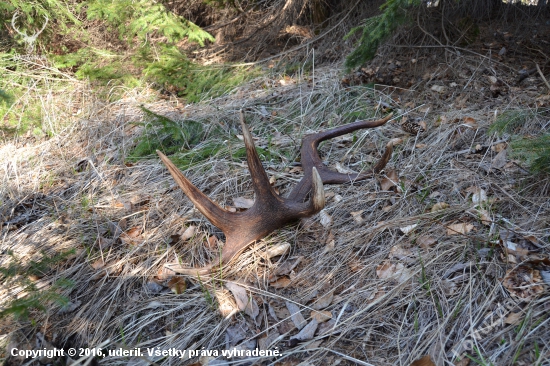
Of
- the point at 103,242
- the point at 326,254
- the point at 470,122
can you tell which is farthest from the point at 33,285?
the point at 470,122

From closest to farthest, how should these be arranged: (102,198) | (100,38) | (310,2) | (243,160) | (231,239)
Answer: (231,239) < (102,198) < (243,160) < (310,2) < (100,38)

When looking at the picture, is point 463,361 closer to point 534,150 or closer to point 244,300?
point 244,300

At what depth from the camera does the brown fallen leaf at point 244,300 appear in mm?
1873

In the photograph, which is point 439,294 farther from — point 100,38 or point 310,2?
point 100,38

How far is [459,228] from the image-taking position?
2008 mm

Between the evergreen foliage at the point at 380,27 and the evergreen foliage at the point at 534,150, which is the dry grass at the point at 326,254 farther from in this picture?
the evergreen foliage at the point at 380,27

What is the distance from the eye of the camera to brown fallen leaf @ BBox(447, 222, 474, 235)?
77.8 inches

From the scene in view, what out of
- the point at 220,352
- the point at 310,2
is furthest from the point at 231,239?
the point at 310,2

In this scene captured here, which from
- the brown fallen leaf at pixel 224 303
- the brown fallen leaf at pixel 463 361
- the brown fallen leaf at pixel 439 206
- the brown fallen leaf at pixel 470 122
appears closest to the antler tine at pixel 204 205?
the brown fallen leaf at pixel 224 303

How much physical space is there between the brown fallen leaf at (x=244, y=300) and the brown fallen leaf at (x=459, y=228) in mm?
1092

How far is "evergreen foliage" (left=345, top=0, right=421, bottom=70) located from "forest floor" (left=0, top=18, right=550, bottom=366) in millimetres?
418

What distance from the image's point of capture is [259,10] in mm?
5617

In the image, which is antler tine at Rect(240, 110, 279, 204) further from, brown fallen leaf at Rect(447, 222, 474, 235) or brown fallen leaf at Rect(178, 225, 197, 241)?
brown fallen leaf at Rect(447, 222, 474, 235)

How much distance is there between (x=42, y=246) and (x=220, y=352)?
4.80 feet
